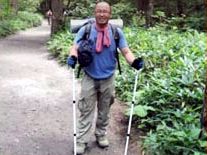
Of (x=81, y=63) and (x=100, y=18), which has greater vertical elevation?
(x=100, y=18)

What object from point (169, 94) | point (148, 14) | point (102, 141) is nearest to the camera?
point (102, 141)

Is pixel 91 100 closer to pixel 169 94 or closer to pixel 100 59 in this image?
pixel 100 59

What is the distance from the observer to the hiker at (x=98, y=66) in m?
5.65

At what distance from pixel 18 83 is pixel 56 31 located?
9.59 metres

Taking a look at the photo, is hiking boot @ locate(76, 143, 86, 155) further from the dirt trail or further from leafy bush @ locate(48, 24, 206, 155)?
leafy bush @ locate(48, 24, 206, 155)

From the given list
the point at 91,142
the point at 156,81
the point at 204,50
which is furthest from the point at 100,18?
the point at 204,50

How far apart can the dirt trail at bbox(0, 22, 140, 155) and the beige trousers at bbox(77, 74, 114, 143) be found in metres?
0.39

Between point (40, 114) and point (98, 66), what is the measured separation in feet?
9.11

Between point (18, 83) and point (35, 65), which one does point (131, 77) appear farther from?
point (35, 65)

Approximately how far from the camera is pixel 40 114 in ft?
26.7

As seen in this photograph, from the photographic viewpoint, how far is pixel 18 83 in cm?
1103

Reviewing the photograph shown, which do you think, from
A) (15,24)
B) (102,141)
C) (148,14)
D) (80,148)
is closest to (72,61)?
(80,148)

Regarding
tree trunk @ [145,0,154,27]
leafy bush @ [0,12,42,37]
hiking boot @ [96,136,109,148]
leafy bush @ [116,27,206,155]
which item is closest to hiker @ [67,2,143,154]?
hiking boot @ [96,136,109,148]

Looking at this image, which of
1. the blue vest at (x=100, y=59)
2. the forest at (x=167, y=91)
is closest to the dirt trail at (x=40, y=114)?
the forest at (x=167, y=91)
